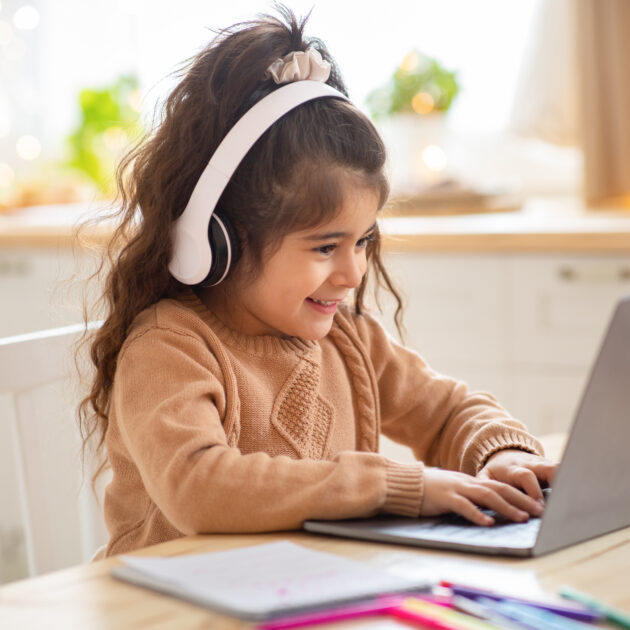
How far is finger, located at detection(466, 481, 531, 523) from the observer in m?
0.88

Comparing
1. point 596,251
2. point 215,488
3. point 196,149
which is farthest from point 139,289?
point 596,251

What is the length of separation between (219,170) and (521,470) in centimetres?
41

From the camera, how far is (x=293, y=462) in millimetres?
899

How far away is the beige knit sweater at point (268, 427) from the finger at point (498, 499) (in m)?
0.05

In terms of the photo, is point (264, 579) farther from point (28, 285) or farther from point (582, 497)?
point (28, 285)

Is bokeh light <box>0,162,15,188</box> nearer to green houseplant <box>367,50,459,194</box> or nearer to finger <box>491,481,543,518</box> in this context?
green houseplant <box>367,50,459,194</box>

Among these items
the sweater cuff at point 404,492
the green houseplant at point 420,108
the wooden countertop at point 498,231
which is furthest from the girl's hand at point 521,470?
the green houseplant at point 420,108

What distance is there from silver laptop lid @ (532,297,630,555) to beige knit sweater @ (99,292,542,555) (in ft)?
0.46

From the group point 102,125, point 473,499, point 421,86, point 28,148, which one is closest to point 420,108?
point 421,86

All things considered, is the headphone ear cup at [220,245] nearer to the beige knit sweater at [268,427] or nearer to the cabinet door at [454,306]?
the beige knit sweater at [268,427]

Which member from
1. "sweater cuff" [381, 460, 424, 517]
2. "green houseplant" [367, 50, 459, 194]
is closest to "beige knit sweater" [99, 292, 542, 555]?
"sweater cuff" [381, 460, 424, 517]

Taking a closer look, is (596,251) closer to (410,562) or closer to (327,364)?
(327,364)

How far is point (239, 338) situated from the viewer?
1110 millimetres

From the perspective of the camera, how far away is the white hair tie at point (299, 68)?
3.41ft
